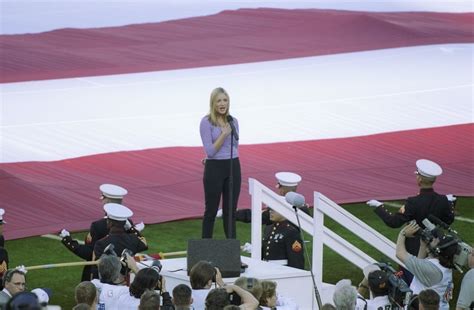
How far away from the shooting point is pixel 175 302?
298 inches

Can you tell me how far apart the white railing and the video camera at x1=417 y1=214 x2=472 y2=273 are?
529 mm

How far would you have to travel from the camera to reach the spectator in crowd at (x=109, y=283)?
27.8 ft

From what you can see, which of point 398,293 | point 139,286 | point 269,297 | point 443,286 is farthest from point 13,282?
point 443,286

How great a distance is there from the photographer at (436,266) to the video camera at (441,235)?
0.09 feet

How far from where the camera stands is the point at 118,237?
9969 mm

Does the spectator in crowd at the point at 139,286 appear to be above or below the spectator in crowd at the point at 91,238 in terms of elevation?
above

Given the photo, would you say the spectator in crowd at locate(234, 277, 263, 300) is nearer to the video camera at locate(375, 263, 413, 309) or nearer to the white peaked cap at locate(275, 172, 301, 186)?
the video camera at locate(375, 263, 413, 309)

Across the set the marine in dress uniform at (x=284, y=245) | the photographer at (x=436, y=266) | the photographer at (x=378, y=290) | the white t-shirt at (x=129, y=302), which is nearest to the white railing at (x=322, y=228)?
the marine in dress uniform at (x=284, y=245)

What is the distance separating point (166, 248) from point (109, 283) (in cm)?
398

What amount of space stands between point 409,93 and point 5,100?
649 cm

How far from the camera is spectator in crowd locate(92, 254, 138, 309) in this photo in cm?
848

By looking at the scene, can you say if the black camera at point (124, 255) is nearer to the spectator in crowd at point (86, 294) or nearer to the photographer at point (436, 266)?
the spectator in crowd at point (86, 294)

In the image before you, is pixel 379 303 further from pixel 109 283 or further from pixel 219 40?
pixel 219 40

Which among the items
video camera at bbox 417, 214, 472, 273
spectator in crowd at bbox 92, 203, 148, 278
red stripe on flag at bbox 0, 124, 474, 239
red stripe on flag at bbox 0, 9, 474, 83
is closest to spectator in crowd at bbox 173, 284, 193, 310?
spectator in crowd at bbox 92, 203, 148, 278
